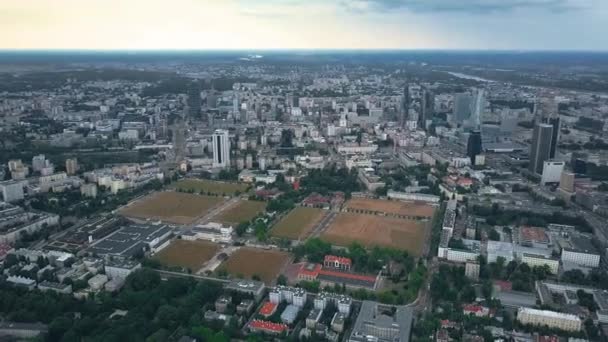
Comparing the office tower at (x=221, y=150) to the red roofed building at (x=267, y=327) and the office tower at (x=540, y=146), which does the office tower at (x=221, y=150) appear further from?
the office tower at (x=540, y=146)

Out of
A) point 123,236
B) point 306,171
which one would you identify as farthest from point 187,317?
point 306,171

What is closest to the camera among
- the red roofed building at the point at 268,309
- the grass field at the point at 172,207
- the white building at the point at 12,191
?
the red roofed building at the point at 268,309

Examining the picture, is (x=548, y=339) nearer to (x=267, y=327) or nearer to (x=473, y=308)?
(x=473, y=308)

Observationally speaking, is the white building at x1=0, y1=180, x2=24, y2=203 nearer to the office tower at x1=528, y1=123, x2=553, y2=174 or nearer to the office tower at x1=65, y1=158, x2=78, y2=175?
the office tower at x1=65, y1=158, x2=78, y2=175

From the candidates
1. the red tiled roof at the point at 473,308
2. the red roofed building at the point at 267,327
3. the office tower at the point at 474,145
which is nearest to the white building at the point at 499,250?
the red tiled roof at the point at 473,308

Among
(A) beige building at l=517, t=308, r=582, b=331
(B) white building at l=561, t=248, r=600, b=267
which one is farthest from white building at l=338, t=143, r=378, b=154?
(A) beige building at l=517, t=308, r=582, b=331

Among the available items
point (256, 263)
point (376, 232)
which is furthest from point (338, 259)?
point (376, 232)
